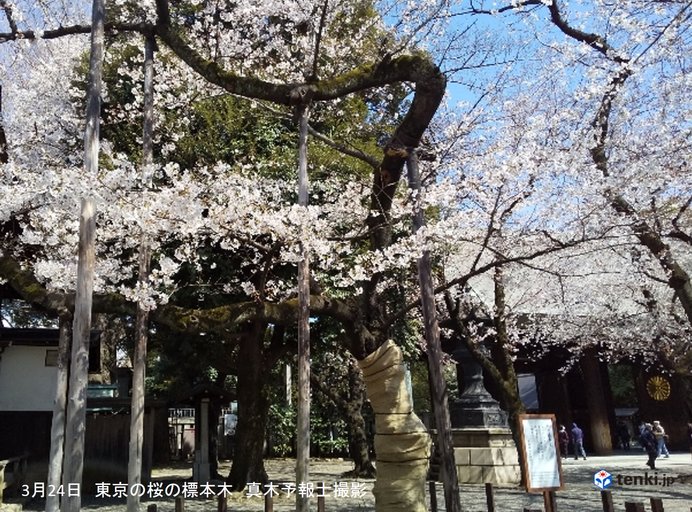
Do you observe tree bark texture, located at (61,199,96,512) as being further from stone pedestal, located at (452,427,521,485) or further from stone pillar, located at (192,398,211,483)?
stone pedestal, located at (452,427,521,485)

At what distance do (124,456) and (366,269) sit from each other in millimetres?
9806

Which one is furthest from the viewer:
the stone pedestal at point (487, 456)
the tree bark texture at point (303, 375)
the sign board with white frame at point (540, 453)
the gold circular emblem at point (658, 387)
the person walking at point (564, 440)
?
the gold circular emblem at point (658, 387)

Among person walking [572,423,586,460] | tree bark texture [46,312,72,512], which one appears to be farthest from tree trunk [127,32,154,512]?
person walking [572,423,586,460]

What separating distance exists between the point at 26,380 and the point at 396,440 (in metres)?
11.3

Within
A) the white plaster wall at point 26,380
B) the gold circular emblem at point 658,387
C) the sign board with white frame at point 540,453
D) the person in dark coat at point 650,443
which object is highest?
the white plaster wall at point 26,380

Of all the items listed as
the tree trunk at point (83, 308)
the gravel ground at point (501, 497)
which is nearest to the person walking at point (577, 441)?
the gravel ground at point (501, 497)

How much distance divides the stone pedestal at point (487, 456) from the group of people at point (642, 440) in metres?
1.65

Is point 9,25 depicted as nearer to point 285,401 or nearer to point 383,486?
point 383,486

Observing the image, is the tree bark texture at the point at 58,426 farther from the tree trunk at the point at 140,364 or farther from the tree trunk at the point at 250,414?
the tree trunk at the point at 250,414

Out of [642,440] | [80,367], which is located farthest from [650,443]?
[80,367]

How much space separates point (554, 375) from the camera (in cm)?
2464

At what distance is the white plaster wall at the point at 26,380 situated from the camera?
13.9 metres

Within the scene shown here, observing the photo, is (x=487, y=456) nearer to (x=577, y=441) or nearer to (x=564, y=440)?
(x=577, y=441)

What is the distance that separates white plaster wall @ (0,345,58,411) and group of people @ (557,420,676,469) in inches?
474
